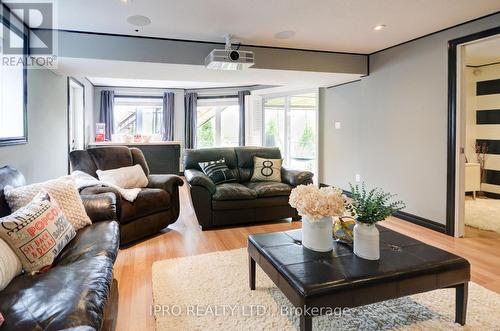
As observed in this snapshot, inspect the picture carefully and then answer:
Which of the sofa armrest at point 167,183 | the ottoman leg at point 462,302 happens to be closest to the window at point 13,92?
the sofa armrest at point 167,183

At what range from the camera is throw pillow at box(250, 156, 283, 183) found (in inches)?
167

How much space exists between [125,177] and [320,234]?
2.47 metres

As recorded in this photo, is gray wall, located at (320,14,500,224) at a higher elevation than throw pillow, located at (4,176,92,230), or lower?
higher

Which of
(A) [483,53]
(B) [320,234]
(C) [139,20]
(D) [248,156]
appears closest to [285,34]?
(C) [139,20]

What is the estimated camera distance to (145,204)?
3.19 metres

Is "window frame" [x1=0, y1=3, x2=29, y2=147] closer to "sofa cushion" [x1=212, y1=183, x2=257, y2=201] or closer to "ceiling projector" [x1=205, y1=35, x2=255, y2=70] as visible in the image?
"ceiling projector" [x1=205, y1=35, x2=255, y2=70]

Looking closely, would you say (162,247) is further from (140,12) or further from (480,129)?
(480,129)

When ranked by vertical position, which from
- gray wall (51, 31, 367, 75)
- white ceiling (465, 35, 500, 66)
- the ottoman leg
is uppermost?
white ceiling (465, 35, 500, 66)

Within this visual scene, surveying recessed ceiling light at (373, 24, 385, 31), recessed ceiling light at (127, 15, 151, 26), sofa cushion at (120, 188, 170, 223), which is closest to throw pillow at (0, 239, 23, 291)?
sofa cushion at (120, 188, 170, 223)

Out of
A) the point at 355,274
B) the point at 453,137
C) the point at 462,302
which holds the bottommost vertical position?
the point at 462,302

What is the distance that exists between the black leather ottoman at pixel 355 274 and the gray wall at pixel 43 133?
2.52m

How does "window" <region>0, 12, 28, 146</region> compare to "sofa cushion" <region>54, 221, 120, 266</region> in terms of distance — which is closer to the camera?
"sofa cushion" <region>54, 221, 120, 266</region>

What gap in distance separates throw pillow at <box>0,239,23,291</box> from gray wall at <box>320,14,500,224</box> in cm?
396

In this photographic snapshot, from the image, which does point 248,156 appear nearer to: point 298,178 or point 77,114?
point 298,178
